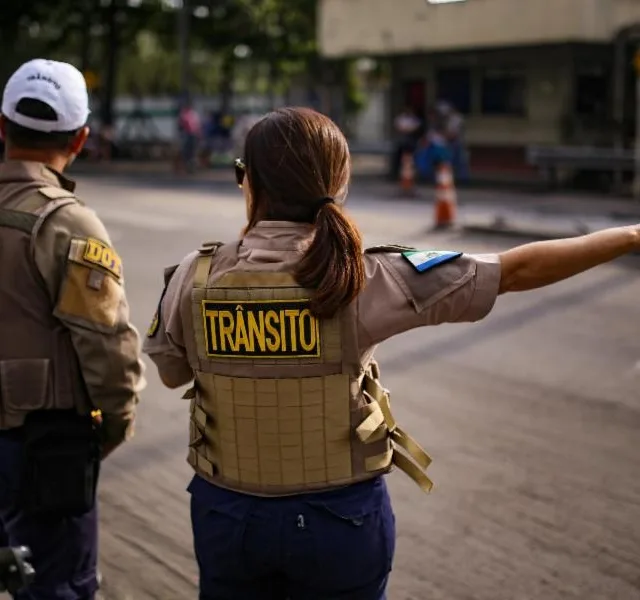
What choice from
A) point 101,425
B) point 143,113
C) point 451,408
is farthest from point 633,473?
point 143,113

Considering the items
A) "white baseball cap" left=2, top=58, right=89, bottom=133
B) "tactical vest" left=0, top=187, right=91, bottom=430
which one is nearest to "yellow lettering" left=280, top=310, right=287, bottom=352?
"tactical vest" left=0, top=187, right=91, bottom=430

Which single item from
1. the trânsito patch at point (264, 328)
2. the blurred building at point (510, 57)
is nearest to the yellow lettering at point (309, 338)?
the trânsito patch at point (264, 328)

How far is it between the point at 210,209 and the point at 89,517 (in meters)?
15.9

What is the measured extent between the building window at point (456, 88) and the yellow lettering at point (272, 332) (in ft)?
84.6

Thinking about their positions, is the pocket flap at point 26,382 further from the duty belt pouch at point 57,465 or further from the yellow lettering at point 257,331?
the yellow lettering at point 257,331

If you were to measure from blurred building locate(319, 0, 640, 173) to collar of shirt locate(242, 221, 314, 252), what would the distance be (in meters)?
20.6

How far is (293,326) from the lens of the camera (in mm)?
2270

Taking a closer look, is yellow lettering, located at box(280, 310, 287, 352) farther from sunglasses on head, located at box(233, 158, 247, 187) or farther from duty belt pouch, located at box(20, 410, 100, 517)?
duty belt pouch, located at box(20, 410, 100, 517)

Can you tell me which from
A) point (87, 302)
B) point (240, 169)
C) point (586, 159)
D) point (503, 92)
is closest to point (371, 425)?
point (240, 169)

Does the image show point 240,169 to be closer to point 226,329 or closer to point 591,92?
point 226,329

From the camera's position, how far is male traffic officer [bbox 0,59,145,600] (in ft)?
9.20

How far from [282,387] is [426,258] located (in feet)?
1.35

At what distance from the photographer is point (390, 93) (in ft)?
95.5

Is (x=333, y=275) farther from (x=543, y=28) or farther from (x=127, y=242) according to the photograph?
(x=543, y=28)
